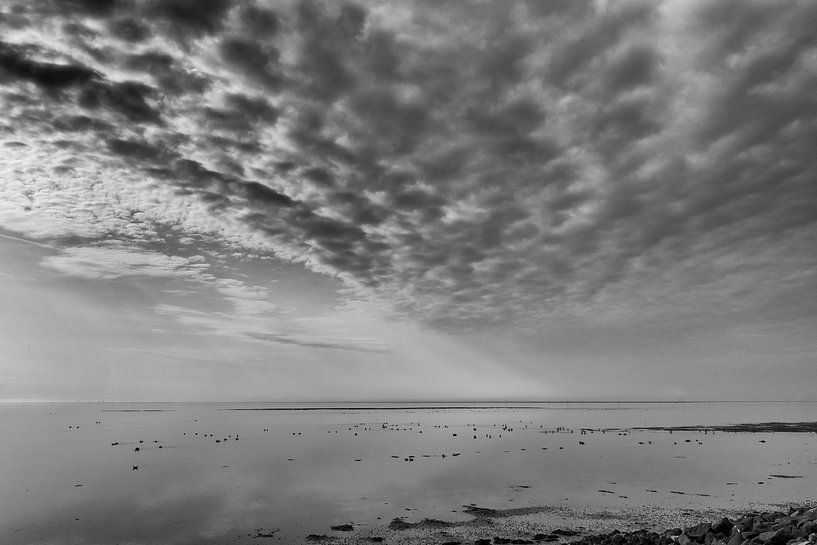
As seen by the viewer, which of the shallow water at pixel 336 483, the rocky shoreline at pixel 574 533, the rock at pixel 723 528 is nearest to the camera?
the rocky shoreline at pixel 574 533

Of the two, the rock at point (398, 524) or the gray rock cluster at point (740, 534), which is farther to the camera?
the rock at point (398, 524)

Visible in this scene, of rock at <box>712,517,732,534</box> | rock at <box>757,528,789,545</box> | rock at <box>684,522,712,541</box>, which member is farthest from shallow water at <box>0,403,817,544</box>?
rock at <box>757,528,789,545</box>

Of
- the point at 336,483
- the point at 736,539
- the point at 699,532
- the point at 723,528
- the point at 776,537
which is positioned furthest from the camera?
the point at 336,483

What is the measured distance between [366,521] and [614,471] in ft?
114

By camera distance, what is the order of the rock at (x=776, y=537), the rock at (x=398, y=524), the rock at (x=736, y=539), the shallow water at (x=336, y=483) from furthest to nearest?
the shallow water at (x=336, y=483), the rock at (x=398, y=524), the rock at (x=736, y=539), the rock at (x=776, y=537)

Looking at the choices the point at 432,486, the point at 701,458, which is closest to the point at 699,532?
the point at 432,486

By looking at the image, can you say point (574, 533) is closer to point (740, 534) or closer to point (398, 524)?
point (740, 534)

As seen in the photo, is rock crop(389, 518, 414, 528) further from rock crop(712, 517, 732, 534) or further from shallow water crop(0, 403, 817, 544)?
rock crop(712, 517, 732, 534)

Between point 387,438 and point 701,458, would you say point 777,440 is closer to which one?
point 701,458

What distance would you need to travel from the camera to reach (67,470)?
195 feet

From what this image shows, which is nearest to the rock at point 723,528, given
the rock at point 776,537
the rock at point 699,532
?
the rock at point 699,532

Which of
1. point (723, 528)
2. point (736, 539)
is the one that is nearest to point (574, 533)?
point (723, 528)

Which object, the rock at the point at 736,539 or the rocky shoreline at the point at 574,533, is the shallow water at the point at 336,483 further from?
the rock at the point at 736,539

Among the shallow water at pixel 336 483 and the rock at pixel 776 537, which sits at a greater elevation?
the rock at pixel 776 537
